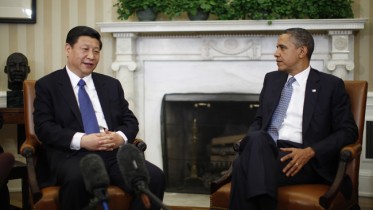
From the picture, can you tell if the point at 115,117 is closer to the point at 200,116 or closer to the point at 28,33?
the point at 200,116

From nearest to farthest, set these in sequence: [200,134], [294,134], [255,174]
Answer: [255,174], [294,134], [200,134]

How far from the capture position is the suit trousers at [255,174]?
6.86 ft

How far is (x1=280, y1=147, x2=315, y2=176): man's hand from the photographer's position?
2285 millimetres

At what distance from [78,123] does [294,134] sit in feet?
3.78

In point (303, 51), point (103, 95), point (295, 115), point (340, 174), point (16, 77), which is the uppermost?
point (303, 51)

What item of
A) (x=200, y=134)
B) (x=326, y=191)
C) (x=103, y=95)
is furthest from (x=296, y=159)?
(x=200, y=134)

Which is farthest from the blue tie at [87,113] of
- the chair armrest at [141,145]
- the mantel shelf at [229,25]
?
the mantel shelf at [229,25]

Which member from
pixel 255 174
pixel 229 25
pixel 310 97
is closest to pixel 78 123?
pixel 255 174

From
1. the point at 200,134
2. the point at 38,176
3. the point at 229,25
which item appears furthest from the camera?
the point at 200,134

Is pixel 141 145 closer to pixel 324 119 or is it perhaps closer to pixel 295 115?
pixel 295 115

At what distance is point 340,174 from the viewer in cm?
220

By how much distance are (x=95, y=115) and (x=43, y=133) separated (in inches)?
11.4

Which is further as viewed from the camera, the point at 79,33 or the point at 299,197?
the point at 79,33

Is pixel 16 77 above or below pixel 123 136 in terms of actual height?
above
